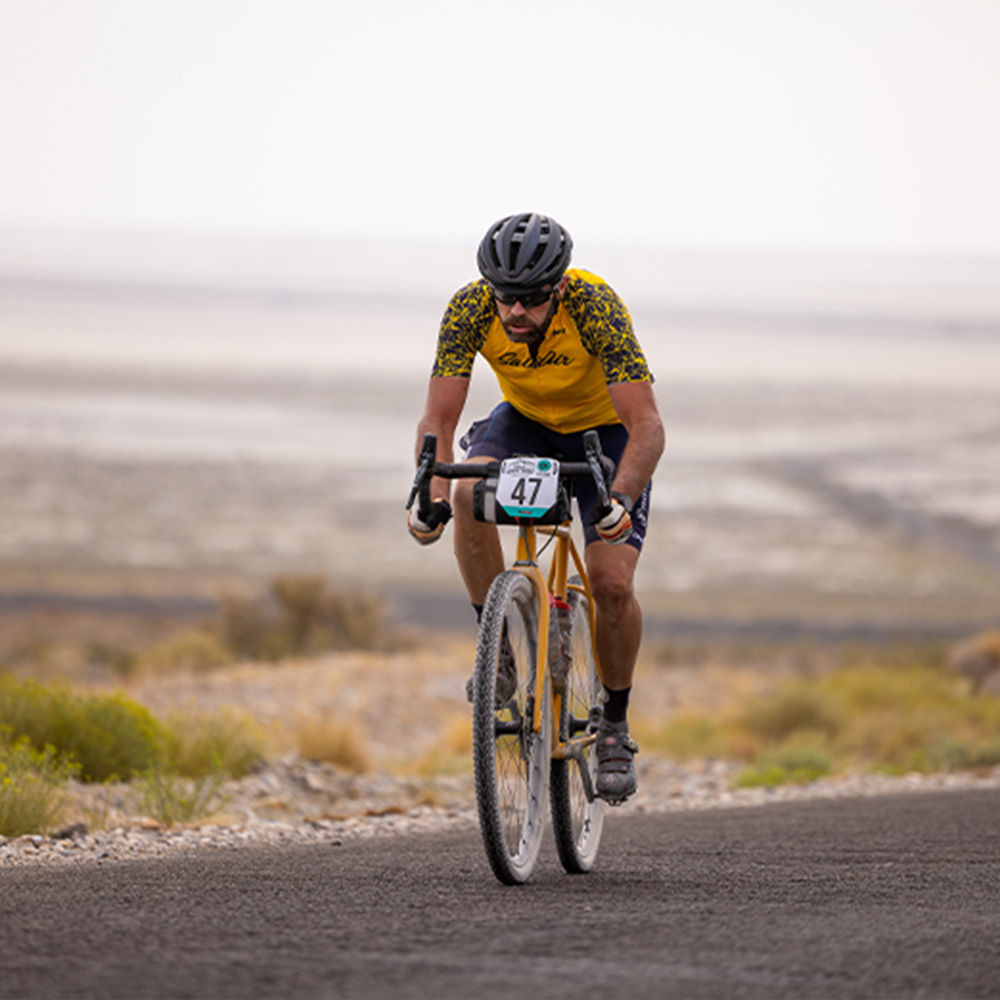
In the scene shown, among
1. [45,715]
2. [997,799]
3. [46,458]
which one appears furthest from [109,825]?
[46,458]

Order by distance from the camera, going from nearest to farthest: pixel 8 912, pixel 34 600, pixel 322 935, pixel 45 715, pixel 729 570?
pixel 322 935 → pixel 8 912 → pixel 45 715 → pixel 34 600 → pixel 729 570

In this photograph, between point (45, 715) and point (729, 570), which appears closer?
point (45, 715)

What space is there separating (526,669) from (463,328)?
1417mm

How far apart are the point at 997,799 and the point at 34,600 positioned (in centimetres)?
2138

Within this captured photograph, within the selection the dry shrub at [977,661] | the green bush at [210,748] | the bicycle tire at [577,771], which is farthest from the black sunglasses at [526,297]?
the dry shrub at [977,661]

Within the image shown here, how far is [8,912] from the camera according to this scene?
5.19 m

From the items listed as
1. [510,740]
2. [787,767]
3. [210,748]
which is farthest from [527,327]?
[787,767]

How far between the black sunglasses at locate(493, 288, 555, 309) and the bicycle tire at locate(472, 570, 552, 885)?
42.3 inches

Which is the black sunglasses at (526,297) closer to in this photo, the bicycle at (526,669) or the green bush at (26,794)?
the bicycle at (526,669)

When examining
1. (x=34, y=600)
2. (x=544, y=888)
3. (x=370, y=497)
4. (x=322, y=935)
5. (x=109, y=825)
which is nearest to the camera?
(x=322, y=935)

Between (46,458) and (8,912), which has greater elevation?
(46,458)

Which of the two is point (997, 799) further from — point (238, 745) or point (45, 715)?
point (45, 715)

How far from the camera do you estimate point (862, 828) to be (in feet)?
28.2

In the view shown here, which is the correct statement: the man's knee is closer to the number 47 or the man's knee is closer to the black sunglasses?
the number 47
